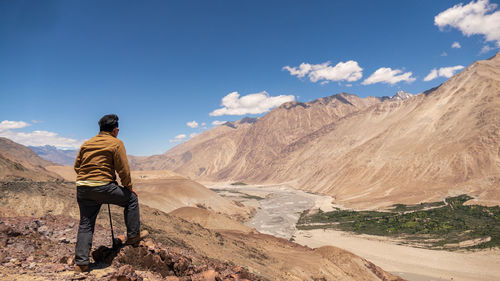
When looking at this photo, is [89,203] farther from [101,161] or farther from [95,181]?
[101,161]

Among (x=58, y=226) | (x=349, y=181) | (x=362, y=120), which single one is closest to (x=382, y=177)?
(x=349, y=181)

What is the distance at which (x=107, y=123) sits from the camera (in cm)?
469

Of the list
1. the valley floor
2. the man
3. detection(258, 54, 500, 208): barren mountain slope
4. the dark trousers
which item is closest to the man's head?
the man

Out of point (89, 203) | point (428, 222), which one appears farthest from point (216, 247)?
point (428, 222)

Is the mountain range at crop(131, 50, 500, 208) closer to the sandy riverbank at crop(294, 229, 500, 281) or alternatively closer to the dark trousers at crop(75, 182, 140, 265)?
the sandy riverbank at crop(294, 229, 500, 281)

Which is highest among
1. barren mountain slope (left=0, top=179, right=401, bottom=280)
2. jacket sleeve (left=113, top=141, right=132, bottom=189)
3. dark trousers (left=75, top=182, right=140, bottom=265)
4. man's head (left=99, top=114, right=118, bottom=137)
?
man's head (left=99, top=114, right=118, bottom=137)

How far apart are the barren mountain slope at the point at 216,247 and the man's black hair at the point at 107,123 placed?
23.0ft

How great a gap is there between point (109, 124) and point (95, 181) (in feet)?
3.29

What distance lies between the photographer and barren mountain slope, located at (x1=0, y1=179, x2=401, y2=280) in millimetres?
12703

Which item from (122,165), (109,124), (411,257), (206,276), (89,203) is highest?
(109,124)

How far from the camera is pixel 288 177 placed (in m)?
128

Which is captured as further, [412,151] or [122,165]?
[412,151]

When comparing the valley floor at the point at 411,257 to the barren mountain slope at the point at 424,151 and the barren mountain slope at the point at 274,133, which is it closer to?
the barren mountain slope at the point at 424,151

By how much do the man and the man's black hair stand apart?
157mm
